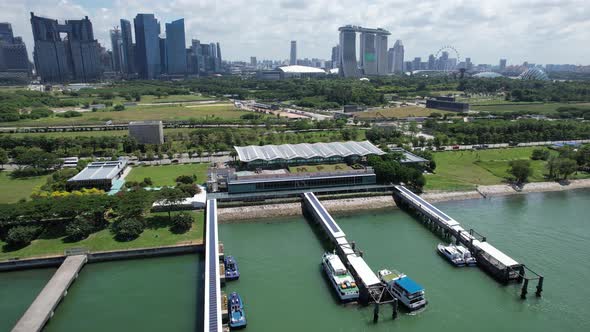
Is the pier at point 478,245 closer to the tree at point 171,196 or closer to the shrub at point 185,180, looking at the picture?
the tree at point 171,196

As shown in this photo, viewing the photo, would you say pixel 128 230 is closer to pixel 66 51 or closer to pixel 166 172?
pixel 166 172

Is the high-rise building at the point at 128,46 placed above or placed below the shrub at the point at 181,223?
above

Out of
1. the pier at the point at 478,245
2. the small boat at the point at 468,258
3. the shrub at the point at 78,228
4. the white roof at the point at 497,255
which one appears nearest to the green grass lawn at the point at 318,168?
the pier at the point at 478,245

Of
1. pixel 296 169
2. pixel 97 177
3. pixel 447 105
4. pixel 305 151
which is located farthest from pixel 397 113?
pixel 97 177

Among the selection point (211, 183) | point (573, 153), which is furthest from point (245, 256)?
point (573, 153)

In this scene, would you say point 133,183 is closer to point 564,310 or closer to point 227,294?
point 227,294
